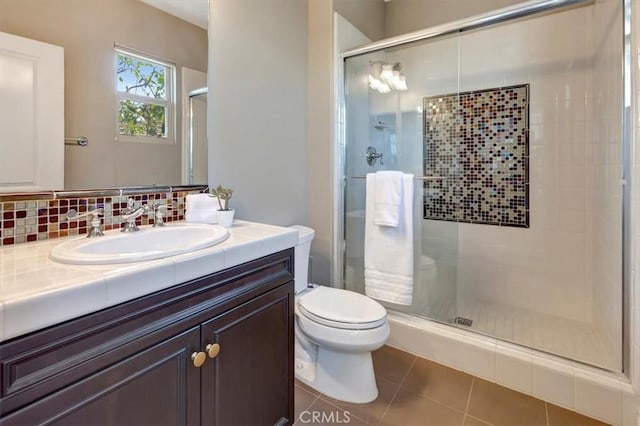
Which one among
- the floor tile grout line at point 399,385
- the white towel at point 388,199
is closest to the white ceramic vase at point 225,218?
the white towel at point 388,199

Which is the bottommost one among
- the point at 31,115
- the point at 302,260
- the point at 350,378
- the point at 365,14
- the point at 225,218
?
the point at 350,378

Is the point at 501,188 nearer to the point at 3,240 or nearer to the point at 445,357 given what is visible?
the point at 445,357

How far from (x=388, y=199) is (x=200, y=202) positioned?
1.08 m

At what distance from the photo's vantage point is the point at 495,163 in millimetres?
2400

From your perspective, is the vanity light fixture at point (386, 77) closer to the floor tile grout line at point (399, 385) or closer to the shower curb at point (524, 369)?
the shower curb at point (524, 369)

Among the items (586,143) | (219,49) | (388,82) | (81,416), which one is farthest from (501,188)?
(81,416)

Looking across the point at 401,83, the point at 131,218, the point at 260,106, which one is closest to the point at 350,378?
the point at 131,218

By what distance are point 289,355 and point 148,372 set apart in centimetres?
60

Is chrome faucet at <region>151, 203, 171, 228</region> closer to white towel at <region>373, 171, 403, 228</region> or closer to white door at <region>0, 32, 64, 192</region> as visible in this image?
white door at <region>0, 32, 64, 192</region>

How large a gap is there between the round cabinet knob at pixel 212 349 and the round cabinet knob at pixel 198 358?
18 mm

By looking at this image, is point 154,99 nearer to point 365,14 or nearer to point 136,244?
point 136,244

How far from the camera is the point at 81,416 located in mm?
703

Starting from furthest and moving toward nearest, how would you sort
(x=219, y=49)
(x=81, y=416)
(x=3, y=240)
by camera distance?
(x=219, y=49) → (x=3, y=240) → (x=81, y=416)

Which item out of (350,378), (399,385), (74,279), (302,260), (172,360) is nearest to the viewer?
(74,279)
